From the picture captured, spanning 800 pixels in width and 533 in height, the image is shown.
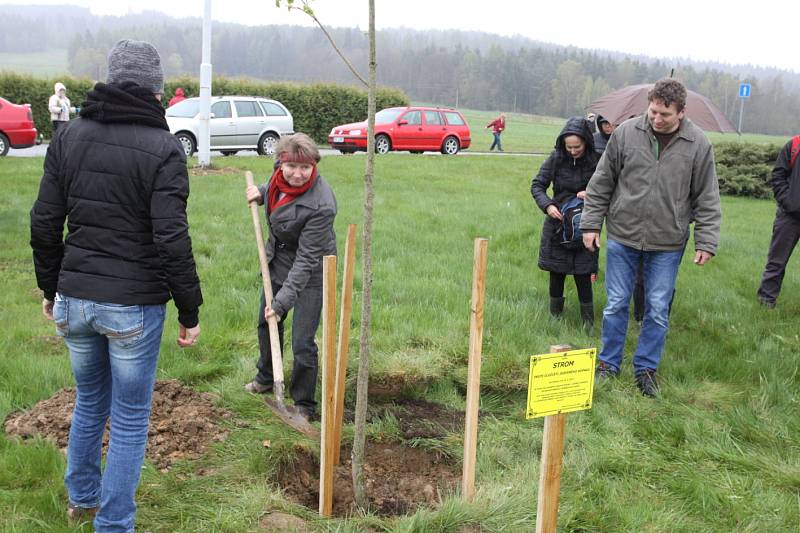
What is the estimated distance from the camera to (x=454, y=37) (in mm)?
170500

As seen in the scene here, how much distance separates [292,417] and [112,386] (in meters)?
1.50

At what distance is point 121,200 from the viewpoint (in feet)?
8.60

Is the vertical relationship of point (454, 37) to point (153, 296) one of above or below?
above

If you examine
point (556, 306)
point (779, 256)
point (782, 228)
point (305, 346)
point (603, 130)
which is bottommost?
point (556, 306)

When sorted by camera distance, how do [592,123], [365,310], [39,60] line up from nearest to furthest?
[365,310]
[592,123]
[39,60]

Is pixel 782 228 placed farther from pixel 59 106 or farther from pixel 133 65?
pixel 59 106

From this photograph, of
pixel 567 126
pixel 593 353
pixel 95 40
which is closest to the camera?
pixel 593 353

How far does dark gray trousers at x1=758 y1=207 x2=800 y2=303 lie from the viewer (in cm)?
707

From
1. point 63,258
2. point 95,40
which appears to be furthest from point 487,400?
point 95,40

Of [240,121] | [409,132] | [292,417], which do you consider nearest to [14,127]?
[240,121]

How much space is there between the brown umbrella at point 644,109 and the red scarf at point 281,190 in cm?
388

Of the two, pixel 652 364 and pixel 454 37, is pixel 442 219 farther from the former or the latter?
pixel 454 37

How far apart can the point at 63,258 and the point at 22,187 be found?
9.14m

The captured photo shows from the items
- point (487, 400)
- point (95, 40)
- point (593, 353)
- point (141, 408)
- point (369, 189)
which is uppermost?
point (95, 40)
